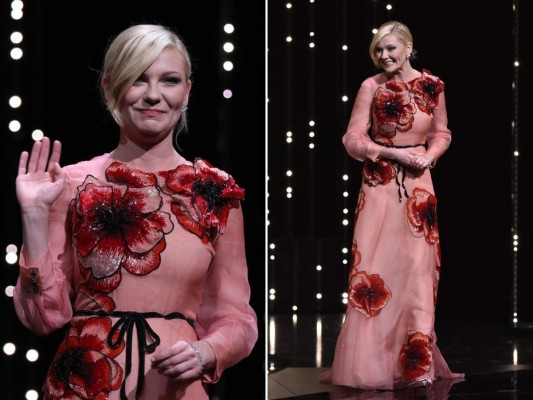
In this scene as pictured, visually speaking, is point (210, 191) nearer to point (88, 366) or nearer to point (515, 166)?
point (88, 366)

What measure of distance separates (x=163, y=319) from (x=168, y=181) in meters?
0.20

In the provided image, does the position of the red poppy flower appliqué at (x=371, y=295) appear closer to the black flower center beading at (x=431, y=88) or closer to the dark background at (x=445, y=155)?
the black flower center beading at (x=431, y=88)

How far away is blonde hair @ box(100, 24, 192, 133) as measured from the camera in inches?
60.3

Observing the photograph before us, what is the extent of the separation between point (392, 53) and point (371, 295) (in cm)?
105

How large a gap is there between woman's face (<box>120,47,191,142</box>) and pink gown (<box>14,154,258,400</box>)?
0.06 metres

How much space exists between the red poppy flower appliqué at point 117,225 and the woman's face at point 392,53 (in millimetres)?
3236

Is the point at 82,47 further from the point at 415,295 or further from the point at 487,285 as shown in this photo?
the point at 487,285

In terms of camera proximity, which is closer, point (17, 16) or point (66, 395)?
point (66, 395)

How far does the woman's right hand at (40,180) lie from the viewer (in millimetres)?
1482

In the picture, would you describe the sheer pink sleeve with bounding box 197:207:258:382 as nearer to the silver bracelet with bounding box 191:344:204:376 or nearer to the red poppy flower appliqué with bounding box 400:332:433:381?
the silver bracelet with bounding box 191:344:204:376

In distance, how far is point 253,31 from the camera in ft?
6.05

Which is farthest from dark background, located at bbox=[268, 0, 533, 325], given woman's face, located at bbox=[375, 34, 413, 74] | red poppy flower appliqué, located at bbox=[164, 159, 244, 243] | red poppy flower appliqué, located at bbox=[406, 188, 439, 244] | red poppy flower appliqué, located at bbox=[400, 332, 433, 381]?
red poppy flower appliqué, located at bbox=[164, 159, 244, 243]

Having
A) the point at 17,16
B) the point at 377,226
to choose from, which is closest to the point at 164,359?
the point at 17,16

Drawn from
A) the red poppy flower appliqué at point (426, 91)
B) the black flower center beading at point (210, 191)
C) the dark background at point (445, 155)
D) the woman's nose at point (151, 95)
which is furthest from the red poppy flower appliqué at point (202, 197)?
the dark background at point (445, 155)
